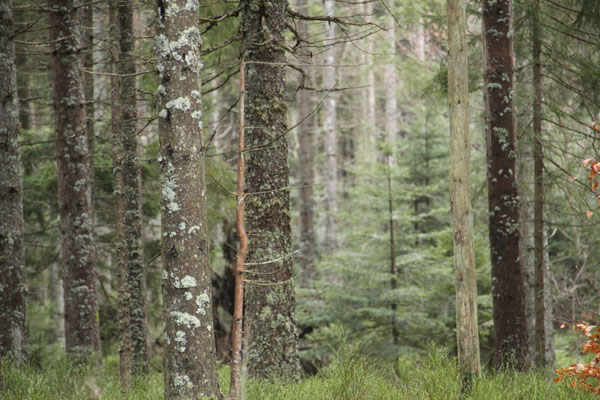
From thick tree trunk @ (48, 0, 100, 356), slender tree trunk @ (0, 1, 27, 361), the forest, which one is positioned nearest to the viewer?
the forest

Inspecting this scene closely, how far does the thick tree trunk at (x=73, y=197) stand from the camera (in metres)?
8.79

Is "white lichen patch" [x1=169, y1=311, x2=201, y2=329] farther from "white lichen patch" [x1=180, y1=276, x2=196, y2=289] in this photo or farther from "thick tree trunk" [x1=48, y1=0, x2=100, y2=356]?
"thick tree trunk" [x1=48, y1=0, x2=100, y2=356]

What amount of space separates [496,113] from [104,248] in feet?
29.7

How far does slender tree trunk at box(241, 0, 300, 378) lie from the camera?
7039 mm

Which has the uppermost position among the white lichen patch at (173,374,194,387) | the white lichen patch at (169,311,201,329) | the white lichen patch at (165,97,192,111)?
Answer: the white lichen patch at (165,97,192,111)

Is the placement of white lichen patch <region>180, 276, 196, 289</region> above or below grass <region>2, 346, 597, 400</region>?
above

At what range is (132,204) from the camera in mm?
8508

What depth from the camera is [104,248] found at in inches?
512

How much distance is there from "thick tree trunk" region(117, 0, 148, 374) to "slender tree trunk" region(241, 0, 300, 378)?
1904 mm

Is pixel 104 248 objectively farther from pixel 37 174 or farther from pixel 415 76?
pixel 415 76

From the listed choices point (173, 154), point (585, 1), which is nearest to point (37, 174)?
point (173, 154)

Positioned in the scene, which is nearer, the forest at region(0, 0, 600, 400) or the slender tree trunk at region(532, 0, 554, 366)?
the forest at region(0, 0, 600, 400)

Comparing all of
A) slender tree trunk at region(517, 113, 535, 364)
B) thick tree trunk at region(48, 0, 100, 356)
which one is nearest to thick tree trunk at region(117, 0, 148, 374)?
thick tree trunk at region(48, 0, 100, 356)

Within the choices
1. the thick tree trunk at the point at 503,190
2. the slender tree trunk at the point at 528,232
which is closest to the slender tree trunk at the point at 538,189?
the slender tree trunk at the point at 528,232
